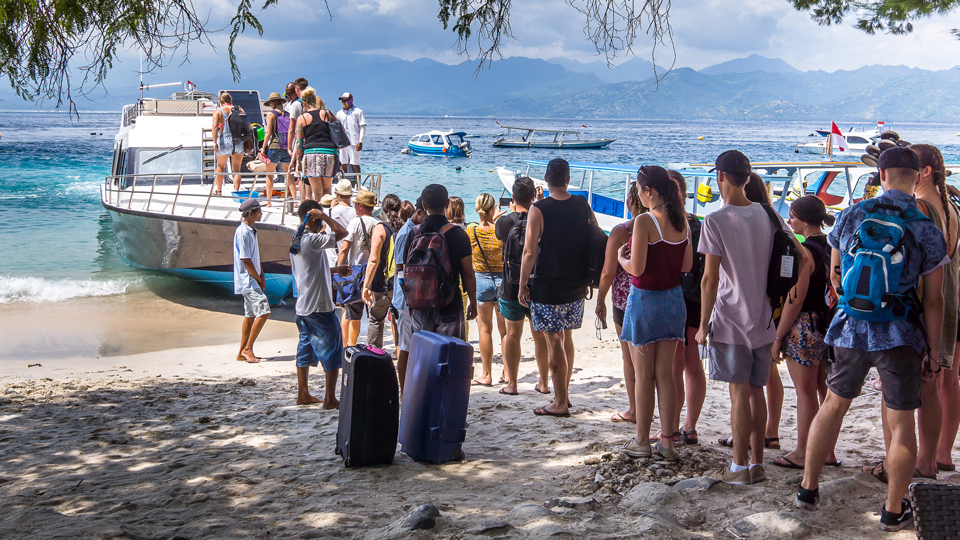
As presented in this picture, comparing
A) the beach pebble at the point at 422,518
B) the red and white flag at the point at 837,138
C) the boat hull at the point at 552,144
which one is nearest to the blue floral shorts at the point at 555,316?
the beach pebble at the point at 422,518

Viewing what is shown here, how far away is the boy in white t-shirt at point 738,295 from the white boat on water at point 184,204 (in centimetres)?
687

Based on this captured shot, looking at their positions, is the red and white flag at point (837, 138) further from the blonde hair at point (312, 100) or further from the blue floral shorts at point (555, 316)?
the blue floral shorts at point (555, 316)

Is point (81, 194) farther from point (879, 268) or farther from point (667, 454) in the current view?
point (879, 268)

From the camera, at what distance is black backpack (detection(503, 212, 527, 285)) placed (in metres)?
4.77

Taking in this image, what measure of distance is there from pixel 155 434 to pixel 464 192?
29977 millimetres

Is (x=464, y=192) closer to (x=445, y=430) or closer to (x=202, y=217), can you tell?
(x=202, y=217)

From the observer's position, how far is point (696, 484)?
3.40m

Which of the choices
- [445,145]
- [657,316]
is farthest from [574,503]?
[445,145]

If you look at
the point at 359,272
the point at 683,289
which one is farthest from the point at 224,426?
the point at 683,289

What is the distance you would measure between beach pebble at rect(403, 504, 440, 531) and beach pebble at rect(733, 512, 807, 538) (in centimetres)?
134

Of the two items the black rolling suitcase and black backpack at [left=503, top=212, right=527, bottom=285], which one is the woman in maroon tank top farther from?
the black rolling suitcase

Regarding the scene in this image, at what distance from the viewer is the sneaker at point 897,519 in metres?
2.84

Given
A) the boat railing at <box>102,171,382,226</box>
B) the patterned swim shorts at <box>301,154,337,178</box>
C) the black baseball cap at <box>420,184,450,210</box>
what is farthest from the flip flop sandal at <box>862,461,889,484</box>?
the boat railing at <box>102,171,382,226</box>

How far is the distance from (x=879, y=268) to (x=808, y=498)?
1097mm
